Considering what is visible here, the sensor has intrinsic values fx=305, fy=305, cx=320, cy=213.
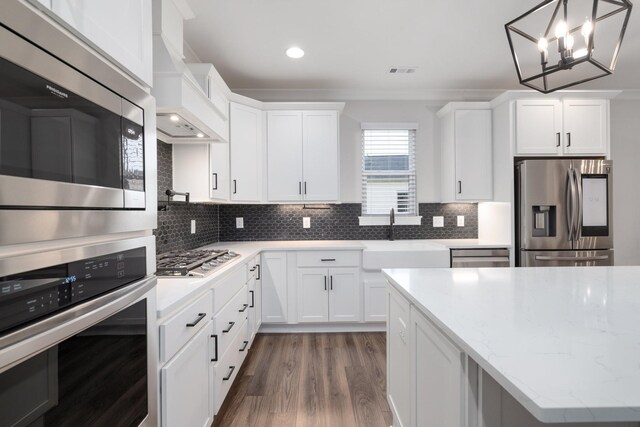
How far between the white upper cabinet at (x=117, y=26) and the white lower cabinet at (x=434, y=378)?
4.21ft

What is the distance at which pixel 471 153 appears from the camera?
11.0ft

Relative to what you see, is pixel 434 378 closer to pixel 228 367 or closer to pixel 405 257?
pixel 228 367

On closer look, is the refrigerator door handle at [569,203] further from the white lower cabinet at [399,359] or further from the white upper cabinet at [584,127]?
the white lower cabinet at [399,359]

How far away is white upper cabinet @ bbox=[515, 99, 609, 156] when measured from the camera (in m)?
3.08

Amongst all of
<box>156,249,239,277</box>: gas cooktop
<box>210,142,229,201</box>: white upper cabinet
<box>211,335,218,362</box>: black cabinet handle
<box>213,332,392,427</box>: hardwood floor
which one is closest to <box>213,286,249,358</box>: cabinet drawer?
<box>211,335,218,362</box>: black cabinet handle

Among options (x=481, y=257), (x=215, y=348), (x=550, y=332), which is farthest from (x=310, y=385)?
(x=481, y=257)

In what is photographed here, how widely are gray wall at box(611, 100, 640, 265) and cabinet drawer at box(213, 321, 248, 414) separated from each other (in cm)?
448

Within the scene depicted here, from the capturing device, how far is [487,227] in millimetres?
3482

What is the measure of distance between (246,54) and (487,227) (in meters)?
3.13

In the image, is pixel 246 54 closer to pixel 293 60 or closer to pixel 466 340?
pixel 293 60

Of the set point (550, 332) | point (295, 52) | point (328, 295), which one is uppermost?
point (295, 52)

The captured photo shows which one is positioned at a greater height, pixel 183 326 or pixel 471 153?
pixel 471 153

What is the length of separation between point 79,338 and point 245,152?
2621mm

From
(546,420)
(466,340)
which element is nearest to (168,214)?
(466,340)
